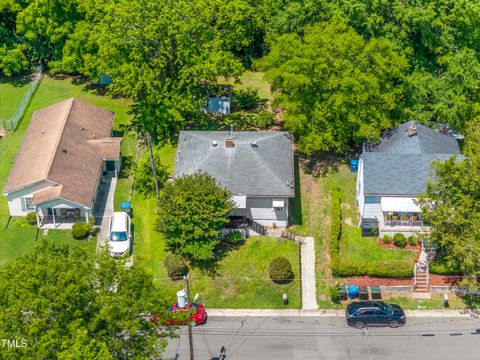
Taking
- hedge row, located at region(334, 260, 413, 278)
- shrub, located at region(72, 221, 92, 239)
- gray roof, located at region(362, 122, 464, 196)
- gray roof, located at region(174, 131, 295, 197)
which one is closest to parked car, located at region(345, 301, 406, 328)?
hedge row, located at region(334, 260, 413, 278)

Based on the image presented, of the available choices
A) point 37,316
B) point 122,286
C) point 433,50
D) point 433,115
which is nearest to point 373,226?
point 433,115

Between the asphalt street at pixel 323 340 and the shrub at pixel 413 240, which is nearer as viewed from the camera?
the asphalt street at pixel 323 340

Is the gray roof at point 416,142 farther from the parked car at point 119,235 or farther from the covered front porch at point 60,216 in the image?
Result: the covered front porch at point 60,216

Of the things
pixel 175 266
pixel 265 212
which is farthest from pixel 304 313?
pixel 175 266

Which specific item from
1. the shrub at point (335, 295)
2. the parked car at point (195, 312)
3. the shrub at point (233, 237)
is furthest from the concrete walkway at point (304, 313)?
the shrub at point (233, 237)

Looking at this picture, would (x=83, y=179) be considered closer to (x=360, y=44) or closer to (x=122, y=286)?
(x=122, y=286)

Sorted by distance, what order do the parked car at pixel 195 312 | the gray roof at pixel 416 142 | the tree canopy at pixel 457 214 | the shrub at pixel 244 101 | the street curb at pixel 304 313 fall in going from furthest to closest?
1. the shrub at pixel 244 101
2. the gray roof at pixel 416 142
3. the street curb at pixel 304 313
4. the tree canopy at pixel 457 214
5. the parked car at pixel 195 312
